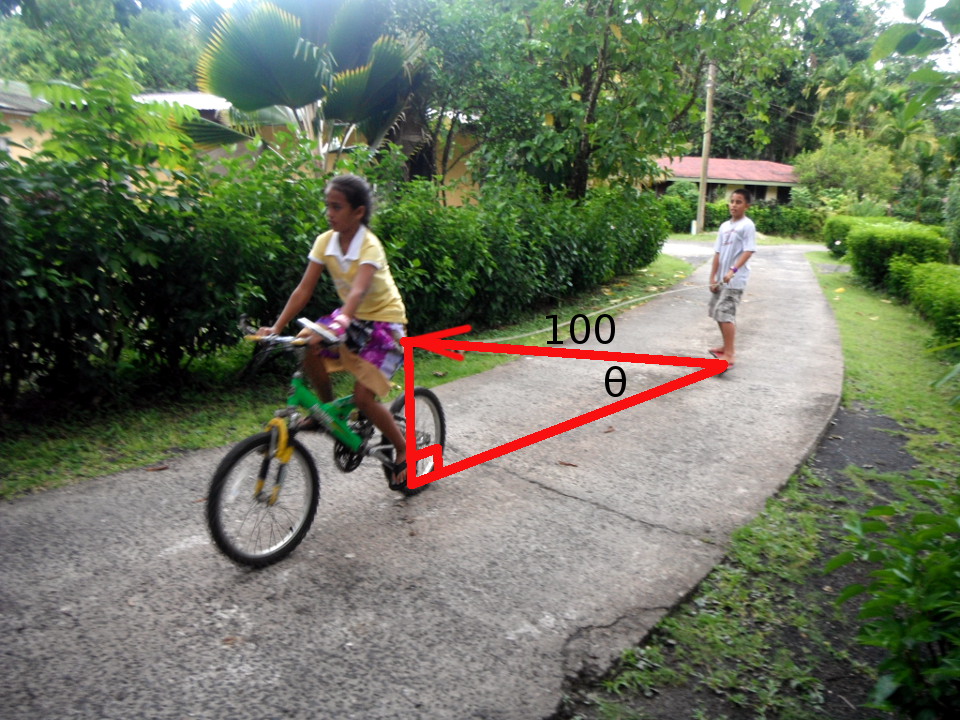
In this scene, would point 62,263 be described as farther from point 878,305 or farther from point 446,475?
point 878,305

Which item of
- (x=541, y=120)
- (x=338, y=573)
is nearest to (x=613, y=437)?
(x=338, y=573)

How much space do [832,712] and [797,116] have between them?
52.3 meters

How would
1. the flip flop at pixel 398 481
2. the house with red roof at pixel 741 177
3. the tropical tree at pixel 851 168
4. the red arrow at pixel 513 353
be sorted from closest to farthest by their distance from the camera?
the flip flop at pixel 398 481, the red arrow at pixel 513 353, the tropical tree at pixel 851 168, the house with red roof at pixel 741 177

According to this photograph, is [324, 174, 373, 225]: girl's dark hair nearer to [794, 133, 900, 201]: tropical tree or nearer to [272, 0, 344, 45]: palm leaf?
[272, 0, 344, 45]: palm leaf

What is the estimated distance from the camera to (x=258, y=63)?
30.8 feet

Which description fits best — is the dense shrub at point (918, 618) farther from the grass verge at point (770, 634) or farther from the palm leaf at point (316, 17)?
the palm leaf at point (316, 17)

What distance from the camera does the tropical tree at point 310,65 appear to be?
926 cm

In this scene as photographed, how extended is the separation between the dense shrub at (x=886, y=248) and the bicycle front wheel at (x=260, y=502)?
1445 centimetres

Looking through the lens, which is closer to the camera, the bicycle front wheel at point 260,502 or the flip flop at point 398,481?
the bicycle front wheel at point 260,502

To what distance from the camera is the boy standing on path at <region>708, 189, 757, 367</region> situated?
7730 mm

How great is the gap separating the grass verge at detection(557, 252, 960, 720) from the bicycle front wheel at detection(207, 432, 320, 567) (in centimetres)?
163

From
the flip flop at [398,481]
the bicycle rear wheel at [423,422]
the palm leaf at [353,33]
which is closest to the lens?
the flip flop at [398,481]

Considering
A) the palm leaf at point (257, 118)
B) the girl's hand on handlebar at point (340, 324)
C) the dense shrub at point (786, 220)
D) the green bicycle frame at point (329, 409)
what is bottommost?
the dense shrub at point (786, 220)

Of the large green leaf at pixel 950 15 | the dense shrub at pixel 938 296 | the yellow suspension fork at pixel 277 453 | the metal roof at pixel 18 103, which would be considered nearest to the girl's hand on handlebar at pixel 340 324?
the yellow suspension fork at pixel 277 453
